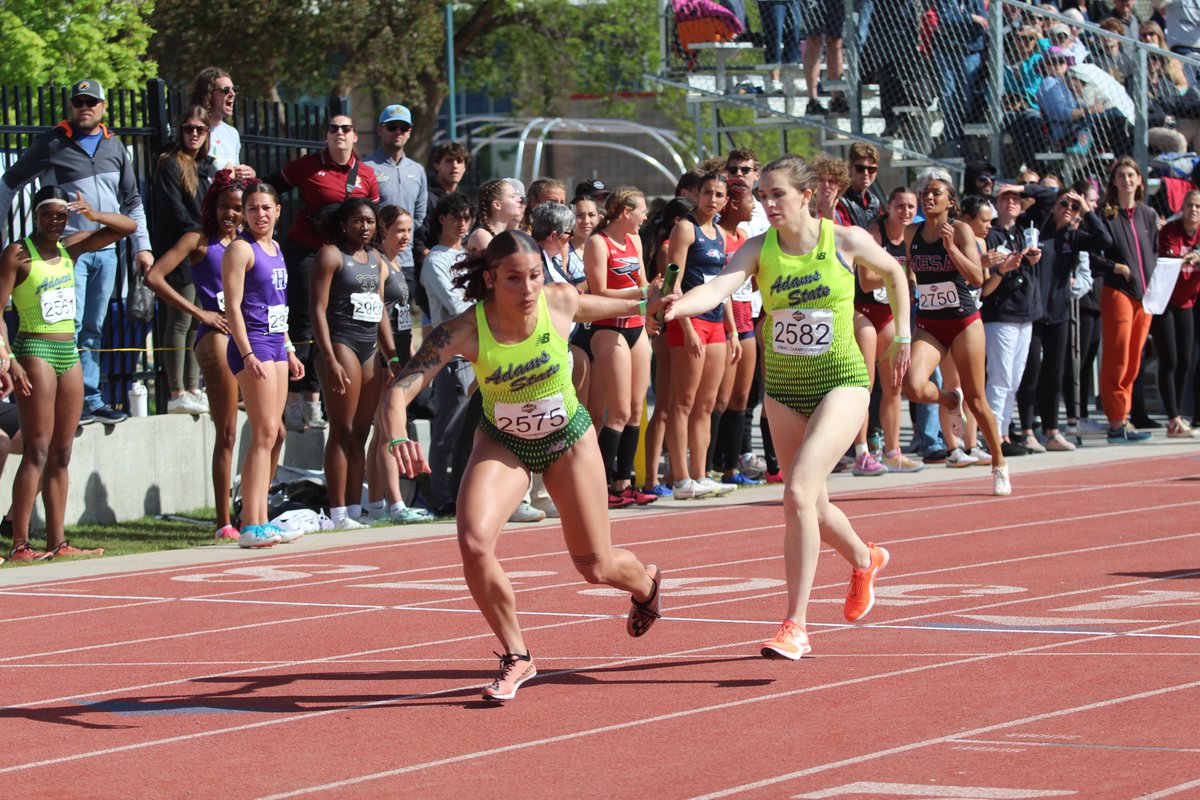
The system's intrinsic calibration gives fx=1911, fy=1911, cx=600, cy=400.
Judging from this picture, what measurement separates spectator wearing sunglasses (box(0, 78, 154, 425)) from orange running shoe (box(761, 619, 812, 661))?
7.06 m

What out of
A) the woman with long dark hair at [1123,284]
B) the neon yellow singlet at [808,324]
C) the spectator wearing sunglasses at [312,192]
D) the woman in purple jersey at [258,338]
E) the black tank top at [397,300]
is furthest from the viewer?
the woman with long dark hair at [1123,284]

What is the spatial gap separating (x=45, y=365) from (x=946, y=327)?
6577 millimetres

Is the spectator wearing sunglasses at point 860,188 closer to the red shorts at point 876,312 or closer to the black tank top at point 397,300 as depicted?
the red shorts at point 876,312

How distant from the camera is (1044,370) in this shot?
17.2 meters

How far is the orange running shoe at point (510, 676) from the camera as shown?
281 inches

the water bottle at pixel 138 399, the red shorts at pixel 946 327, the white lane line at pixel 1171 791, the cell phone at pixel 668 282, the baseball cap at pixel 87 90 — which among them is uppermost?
the baseball cap at pixel 87 90

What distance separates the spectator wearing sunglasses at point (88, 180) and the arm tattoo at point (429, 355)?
20.0 feet

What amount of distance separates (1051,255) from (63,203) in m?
8.95

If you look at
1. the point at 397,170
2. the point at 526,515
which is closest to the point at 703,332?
the point at 526,515

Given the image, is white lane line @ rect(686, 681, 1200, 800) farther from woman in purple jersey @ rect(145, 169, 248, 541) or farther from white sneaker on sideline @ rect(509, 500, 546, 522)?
woman in purple jersey @ rect(145, 169, 248, 541)

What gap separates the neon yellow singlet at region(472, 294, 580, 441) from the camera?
7.51 meters

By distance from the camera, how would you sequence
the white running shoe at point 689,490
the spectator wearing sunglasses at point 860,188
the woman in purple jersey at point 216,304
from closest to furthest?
the woman in purple jersey at point 216,304 → the white running shoe at point 689,490 → the spectator wearing sunglasses at point 860,188

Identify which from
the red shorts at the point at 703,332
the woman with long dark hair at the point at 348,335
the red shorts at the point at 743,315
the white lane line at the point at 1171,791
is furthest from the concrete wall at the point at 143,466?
the white lane line at the point at 1171,791

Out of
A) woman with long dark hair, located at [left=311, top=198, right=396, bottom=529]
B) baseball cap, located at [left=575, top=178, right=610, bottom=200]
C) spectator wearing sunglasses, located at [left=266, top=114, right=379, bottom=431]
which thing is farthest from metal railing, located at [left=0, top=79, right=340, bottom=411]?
baseball cap, located at [left=575, top=178, right=610, bottom=200]
